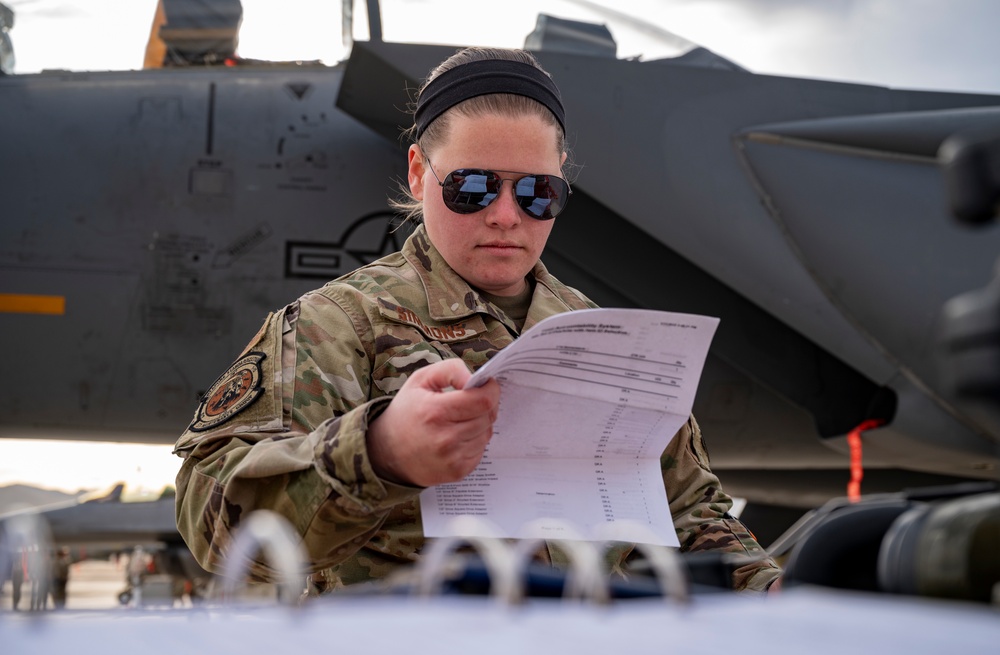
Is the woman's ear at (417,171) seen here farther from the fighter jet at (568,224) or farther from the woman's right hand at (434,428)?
the fighter jet at (568,224)

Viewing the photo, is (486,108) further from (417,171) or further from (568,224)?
(568,224)

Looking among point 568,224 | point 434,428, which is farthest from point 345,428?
point 568,224

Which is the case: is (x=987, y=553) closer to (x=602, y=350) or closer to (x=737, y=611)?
(x=737, y=611)

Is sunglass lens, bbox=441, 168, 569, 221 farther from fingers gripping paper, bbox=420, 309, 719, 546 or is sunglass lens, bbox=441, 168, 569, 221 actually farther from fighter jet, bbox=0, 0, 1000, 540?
fighter jet, bbox=0, 0, 1000, 540

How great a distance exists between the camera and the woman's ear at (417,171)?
1.73 m

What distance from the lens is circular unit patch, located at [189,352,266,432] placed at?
4.69 feet

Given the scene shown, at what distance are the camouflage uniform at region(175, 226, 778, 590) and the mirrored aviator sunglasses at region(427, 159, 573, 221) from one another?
13cm

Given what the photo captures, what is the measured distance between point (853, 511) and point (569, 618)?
12.1 inches

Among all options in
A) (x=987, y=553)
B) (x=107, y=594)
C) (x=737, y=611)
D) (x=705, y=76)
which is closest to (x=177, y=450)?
(x=737, y=611)

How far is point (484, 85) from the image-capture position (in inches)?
64.8

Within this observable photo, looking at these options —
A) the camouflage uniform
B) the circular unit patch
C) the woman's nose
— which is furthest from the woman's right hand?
the woman's nose

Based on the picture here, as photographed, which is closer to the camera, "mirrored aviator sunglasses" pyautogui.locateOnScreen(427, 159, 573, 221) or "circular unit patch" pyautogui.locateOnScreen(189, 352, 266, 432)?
"circular unit patch" pyautogui.locateOnScreen(189, 352, 266, 432)

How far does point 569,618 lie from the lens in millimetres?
666

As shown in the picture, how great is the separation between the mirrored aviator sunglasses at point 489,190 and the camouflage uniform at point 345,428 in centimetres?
13
